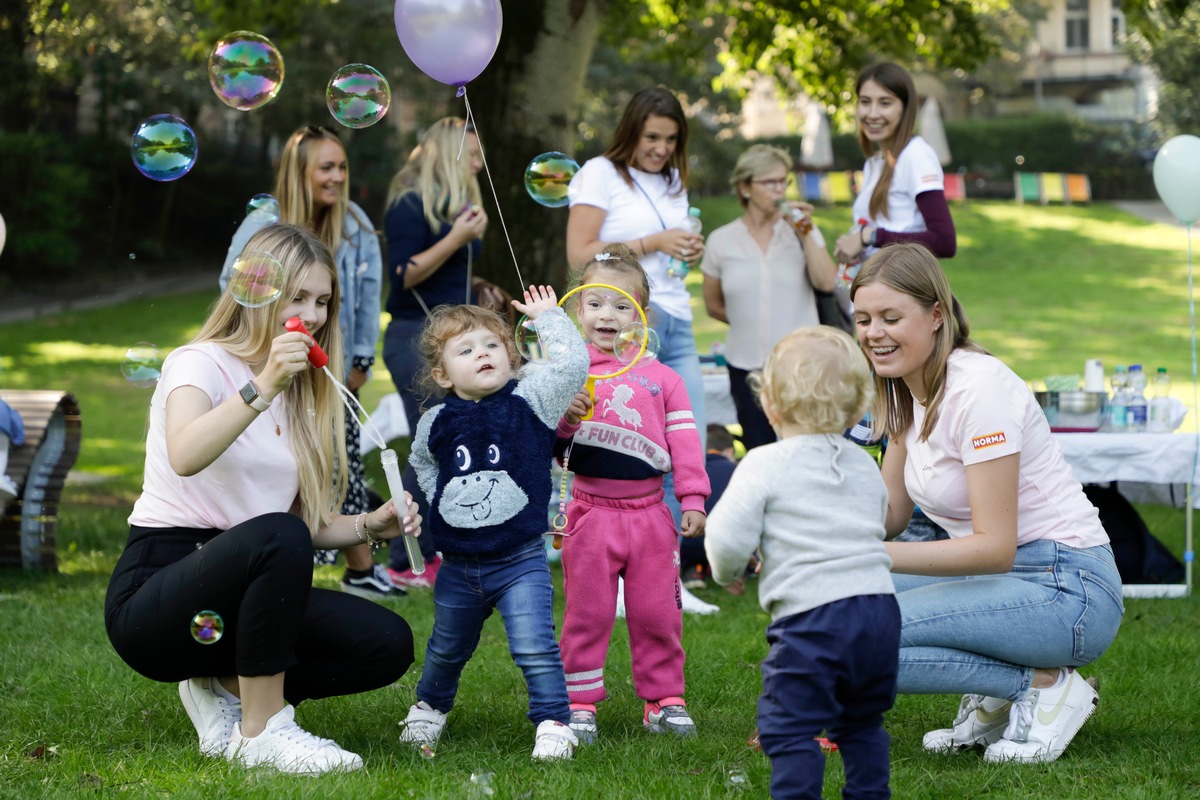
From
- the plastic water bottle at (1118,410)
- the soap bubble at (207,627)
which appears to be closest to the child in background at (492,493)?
the soap bubble at (207,627)

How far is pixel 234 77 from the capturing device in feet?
15.6

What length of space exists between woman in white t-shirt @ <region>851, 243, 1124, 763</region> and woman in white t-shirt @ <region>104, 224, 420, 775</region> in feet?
4.42

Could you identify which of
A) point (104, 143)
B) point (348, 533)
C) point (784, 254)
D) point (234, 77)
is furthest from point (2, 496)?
point (104, 143)

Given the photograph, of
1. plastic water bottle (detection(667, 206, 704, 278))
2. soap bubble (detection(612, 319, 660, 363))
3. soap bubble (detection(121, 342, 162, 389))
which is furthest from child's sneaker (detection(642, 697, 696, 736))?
plastic water bottle (detection(667, 206, 704, 278))

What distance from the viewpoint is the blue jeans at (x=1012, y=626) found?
331cm

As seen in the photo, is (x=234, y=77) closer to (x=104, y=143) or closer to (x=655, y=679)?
(x=655, y=679)

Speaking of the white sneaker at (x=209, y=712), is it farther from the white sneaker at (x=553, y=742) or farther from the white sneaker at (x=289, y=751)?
the white sneaker at (x=553, y=742)

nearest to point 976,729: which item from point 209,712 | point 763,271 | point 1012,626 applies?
point 1012,626

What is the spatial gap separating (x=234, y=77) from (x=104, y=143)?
64.0 ft

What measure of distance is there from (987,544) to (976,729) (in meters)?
0.60

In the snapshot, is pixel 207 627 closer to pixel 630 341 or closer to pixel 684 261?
pixel 630 341

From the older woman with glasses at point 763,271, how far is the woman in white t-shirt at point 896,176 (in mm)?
326

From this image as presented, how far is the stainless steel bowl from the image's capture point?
20.0ft

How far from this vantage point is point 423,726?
11.7 ft
